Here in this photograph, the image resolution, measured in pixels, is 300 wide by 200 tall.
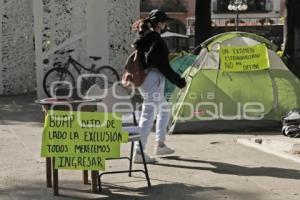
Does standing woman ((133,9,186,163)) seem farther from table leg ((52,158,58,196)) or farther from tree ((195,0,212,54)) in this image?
tree ((195,0,212,54))

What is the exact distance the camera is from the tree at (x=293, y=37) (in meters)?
14.0

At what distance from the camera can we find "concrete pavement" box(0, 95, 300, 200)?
601cm

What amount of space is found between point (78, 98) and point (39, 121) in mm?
5369

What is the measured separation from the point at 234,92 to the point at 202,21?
786 centimetres

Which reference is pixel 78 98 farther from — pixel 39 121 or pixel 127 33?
pixel 127 33

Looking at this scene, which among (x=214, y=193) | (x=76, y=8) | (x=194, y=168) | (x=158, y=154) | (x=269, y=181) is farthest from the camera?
(x=76, y=8)

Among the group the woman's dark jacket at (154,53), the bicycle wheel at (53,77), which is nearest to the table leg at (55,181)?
the woman's dark jacket at (154,53)

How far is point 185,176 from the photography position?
22.1 feet

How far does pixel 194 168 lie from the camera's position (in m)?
7.15

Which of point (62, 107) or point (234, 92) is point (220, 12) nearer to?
point (234, 92)

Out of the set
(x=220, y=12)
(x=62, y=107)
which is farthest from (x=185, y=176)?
(x=220, y=12)

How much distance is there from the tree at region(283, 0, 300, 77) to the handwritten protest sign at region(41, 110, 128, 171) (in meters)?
8.51

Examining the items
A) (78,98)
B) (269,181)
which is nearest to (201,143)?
(269,181)

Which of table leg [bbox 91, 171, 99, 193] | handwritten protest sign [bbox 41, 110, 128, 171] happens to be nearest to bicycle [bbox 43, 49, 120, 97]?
table leg [bbox 91, 171, 99, 193]
